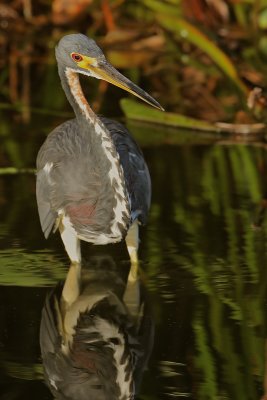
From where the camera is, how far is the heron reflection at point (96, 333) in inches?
210

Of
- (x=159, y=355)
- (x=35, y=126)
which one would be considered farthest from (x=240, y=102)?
(x=159, y=355)

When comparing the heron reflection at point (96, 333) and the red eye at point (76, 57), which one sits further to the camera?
the red eye at point (76, 57)

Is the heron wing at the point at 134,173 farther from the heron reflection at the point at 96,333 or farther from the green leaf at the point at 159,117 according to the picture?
the green leaf at the point at 159,117

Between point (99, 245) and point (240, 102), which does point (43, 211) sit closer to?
point (99, 245)

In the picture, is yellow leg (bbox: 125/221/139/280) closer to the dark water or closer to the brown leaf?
the dark water

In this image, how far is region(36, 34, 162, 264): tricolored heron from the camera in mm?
6523

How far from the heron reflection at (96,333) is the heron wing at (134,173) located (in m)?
0.36

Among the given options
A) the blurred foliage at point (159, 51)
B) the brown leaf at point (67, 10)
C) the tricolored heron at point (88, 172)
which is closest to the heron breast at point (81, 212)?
the tricolored heron at point (88, 172)

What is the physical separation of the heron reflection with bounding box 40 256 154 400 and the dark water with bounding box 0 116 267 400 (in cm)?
6

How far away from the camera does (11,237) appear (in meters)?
7.38

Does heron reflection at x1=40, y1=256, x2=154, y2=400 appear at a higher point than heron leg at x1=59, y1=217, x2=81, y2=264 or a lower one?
lower

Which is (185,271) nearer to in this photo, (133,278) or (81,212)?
(133,278)

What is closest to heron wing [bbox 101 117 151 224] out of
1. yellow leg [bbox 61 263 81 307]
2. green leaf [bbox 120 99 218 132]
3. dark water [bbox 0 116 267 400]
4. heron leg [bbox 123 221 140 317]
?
heron leg [bbox 123 221 140 317]

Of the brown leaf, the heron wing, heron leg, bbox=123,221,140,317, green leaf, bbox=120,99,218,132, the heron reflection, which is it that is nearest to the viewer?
the heron reflection
